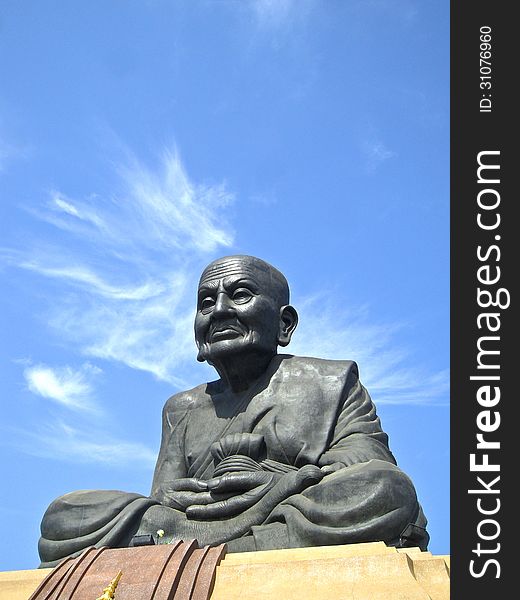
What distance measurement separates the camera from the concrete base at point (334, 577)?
253 inches

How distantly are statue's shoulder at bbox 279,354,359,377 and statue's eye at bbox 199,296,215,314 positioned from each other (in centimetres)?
88

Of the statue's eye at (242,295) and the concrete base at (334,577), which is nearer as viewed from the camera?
the concrete base at (334,577)

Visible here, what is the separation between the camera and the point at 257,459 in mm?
9281

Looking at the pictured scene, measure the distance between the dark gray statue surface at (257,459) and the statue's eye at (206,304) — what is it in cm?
2

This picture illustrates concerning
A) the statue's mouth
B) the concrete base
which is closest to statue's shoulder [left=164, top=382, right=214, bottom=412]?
the statue's mouth

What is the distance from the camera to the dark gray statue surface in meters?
7.81

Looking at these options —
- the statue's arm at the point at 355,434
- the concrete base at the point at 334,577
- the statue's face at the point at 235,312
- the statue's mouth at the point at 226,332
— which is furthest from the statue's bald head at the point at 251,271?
the concrete base at the point at 334,577

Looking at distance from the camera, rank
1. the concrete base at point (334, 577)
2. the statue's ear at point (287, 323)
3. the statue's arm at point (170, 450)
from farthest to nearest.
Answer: the statue's ear at point (287, 323), the statue's arm at point (170, 450), the concrete base at point (334, 577)

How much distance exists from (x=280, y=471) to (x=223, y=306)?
1.85 m

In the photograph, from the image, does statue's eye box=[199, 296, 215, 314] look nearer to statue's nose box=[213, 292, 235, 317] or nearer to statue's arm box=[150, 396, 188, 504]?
statue's nose box=[213, 292, 235, 317]

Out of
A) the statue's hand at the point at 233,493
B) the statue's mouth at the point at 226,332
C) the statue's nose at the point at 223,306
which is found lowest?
the statue's hand at the point at 233,493

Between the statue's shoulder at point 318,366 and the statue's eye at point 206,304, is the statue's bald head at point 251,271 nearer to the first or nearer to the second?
the statue's eye at point 206,304

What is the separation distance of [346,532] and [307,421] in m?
2.04

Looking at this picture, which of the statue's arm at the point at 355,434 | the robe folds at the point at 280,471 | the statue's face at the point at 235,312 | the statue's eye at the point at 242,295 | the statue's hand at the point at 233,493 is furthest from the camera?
the statue's eye at the point at 242,295
